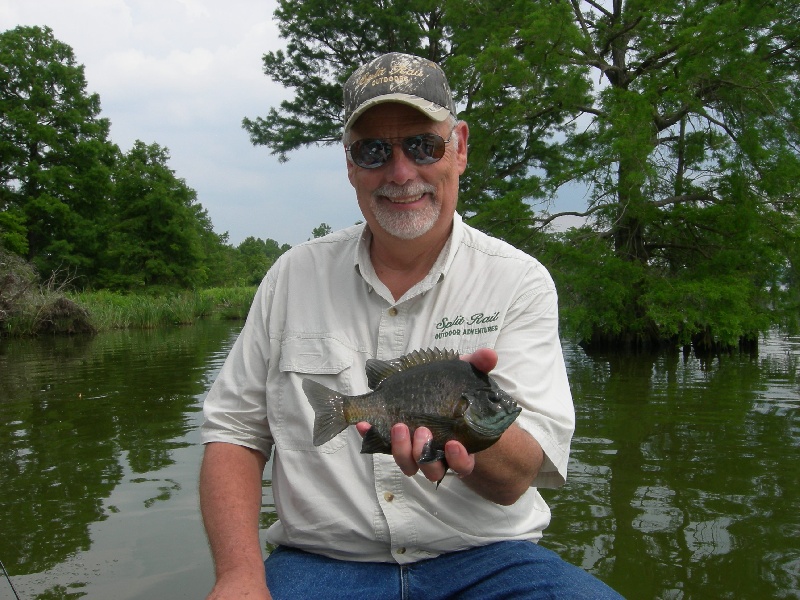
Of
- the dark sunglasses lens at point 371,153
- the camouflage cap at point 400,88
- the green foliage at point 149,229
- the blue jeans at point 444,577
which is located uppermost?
the green foliage at point 149,229

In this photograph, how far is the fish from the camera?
2.02m

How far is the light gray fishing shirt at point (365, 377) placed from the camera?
250 centimetres

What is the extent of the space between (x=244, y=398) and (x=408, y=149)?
1.23 metres

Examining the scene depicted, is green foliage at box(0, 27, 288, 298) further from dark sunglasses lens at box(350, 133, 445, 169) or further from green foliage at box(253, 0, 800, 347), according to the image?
dark sunglasses lens at box(350, 133, 445, 169)

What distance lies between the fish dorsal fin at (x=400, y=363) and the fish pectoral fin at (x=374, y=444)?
22 cm

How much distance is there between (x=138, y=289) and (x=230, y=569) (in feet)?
157

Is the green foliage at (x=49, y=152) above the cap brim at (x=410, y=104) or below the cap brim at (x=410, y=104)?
above

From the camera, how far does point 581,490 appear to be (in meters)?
6.39

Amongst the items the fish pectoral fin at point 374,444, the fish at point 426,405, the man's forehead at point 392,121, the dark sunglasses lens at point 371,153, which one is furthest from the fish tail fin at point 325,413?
the man's forehead at point 392,121

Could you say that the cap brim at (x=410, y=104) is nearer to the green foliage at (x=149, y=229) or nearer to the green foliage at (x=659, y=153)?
the green foliage at (x=659, y=153)

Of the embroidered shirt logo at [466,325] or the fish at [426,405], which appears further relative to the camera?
the embroidered shirt logo at [466,325]

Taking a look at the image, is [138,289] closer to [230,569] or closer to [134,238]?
[134,238]

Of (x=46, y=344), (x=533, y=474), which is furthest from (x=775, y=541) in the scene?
(x=46, y=344)

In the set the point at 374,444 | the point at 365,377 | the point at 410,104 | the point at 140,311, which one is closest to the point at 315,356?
the point at 365,377
